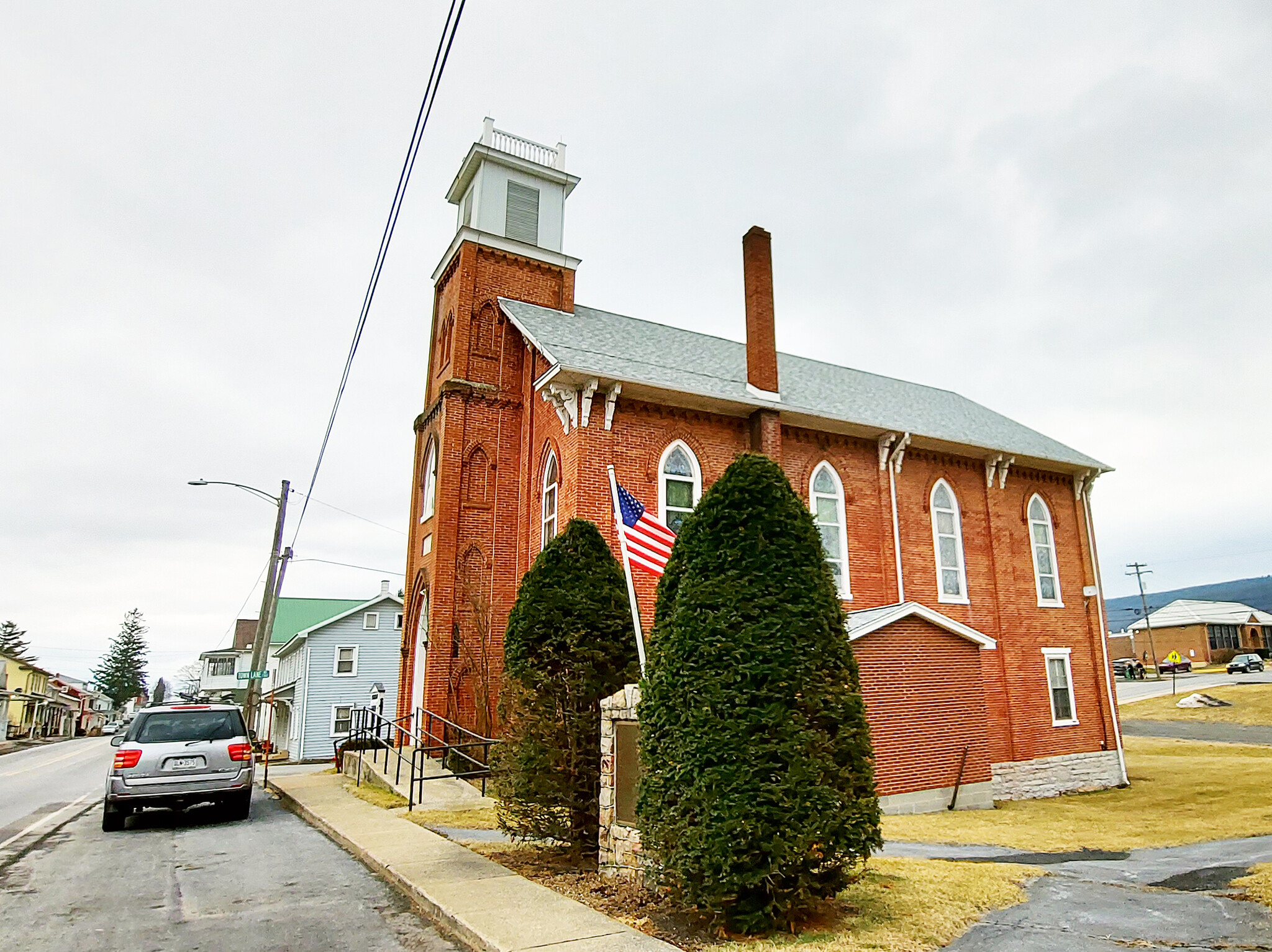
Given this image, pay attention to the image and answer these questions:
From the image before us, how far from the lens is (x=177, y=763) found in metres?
11.9

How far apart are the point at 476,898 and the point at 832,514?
42.1 feet

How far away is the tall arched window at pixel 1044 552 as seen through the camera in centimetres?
2078

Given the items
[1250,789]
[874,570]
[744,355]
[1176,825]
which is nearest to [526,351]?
[744,355]

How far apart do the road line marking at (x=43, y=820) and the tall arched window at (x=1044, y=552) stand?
21.2 metres

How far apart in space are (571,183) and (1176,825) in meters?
19.3

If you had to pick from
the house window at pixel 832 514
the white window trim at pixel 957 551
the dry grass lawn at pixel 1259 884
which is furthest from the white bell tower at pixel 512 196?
the dry grass lawn at pixel 1259 884

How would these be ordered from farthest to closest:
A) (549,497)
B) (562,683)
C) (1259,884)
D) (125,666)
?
(125,666) < (549,497) < (562,683) < (1259,884)

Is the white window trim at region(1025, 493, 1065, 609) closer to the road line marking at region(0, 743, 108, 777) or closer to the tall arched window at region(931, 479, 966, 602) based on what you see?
the tall arched window at region(931, 479, 966, 602)

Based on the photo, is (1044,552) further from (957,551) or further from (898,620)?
(898,620)

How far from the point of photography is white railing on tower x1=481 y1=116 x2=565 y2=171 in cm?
2114

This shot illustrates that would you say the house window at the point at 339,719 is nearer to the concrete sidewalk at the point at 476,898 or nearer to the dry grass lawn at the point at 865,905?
the concrete sidewalk at the point at 476,898

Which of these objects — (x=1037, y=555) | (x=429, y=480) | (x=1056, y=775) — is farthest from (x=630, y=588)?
(x=1037, y=555)

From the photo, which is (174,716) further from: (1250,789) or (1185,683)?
(1185,683)

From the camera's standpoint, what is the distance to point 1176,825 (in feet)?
40.9
